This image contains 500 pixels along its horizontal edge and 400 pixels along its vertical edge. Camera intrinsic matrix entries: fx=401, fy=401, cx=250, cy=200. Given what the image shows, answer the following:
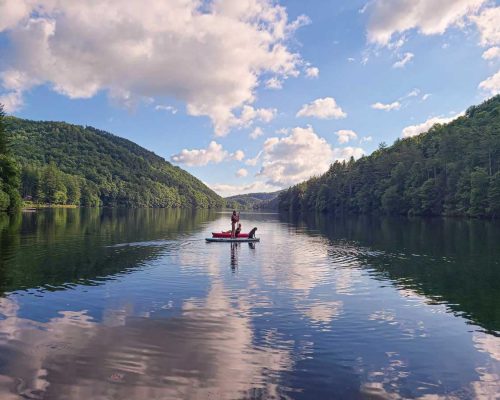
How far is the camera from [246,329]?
1719cm

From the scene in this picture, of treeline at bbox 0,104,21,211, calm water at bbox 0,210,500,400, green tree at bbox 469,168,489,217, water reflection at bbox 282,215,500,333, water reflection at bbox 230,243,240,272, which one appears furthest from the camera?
green tree at bbox 469,168,489,217

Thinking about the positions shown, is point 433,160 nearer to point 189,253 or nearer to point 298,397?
point 189,253

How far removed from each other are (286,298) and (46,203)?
19119 cm

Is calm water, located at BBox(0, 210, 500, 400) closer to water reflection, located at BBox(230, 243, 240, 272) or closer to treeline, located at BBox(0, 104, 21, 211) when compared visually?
water reflection, located at BBox(230, 243, 240, 272)

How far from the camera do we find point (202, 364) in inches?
530

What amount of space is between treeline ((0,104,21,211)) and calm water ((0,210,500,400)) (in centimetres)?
6030

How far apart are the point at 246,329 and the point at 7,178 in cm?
8876

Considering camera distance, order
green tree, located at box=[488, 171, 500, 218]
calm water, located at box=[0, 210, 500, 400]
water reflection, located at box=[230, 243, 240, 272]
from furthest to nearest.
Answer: green tree, located at box=[488, 171, 500, 218]
water reflection, located at box=[230, 243, 240, 272]
calm water, located at box=[0, 210, 500, 400]

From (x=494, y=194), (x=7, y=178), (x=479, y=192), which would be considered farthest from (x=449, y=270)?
(x=7, y=178)

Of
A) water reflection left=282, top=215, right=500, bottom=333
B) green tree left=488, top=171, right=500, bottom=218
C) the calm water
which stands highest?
green tree left=488, top=171, right=500, bottom=218

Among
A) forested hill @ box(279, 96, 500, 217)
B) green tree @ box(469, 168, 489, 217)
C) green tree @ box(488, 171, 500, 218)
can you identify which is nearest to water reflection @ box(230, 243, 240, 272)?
green tree @ box(488, 171, 500, 218)

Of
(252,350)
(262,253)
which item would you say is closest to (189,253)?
(262,253)

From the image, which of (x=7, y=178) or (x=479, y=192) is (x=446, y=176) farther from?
(x=7, y=178)

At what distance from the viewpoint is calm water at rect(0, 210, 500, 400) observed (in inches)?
472
